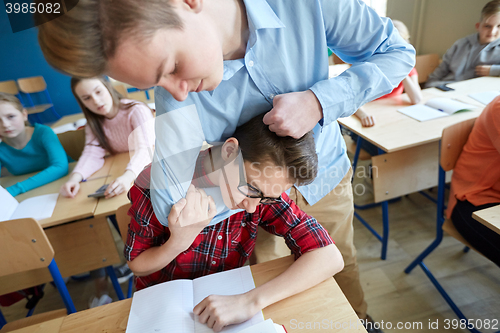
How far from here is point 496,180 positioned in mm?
1094

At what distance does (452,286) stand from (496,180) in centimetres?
57

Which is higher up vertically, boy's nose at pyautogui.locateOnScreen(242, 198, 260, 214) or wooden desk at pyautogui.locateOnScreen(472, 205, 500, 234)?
boy's nose at pyautogui.locateOnScreen(242, 198, 260, 214)

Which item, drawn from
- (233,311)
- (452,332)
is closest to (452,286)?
(452,332)

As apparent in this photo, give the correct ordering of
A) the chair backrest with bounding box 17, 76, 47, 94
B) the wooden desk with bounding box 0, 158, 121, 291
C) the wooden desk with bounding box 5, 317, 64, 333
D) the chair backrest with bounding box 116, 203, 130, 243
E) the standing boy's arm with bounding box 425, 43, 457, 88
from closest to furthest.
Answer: the chair backrest with bounding box 17, 76, 47, 94
the wooden desk with bounding box 5, 317, 64, 333
the chair backrest with bounding box 116, 203, 130, 243
the wooden desk with bounding box 0, 158, 121, 291
the standing boy's arm with bounding box 425, 43, 457, 88

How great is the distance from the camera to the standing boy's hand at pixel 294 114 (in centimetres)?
45

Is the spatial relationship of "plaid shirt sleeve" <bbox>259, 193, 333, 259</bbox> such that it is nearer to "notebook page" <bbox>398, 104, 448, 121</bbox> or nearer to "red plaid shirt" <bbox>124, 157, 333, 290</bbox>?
"red plaid shirt" <bbox>124, 157, 333, 290</bbox>

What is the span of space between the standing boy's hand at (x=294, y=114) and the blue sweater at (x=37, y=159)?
47 centimetres

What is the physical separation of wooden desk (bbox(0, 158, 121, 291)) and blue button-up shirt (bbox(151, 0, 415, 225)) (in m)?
0.75

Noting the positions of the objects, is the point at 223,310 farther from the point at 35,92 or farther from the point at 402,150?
the point at 402,150

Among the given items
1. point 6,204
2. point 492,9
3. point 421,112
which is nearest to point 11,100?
point 6,204

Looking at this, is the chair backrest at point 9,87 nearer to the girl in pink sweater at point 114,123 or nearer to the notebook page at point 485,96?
the girl in pink sweater at point 114,123

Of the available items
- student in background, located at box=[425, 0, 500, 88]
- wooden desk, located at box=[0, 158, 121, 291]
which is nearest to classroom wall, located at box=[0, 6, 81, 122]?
wooden desk, located at box=[0, 158, 121, 291]

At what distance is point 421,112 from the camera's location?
5.20 feet

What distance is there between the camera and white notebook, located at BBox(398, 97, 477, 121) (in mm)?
1527
